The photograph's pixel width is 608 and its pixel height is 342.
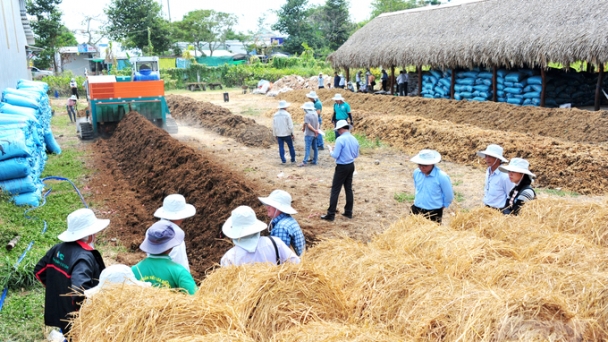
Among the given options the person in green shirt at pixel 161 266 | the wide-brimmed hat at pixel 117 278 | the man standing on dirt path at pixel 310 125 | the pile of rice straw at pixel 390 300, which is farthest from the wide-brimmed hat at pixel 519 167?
the man standing on dirt path at pixel 310 125

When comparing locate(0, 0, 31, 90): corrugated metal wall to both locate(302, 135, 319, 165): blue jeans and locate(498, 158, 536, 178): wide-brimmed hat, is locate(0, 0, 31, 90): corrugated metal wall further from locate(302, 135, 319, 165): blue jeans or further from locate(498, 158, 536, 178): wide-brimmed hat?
locate(498, 158, 536, 178): wide-brimmed hat

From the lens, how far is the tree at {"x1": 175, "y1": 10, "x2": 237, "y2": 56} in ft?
220

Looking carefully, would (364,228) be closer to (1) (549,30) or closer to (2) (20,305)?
(2) (20,305)

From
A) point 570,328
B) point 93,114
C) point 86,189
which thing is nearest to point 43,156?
point 86,189

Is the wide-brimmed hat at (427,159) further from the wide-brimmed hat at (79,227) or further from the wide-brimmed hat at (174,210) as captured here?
the wide-brimmed hat at (79,227)

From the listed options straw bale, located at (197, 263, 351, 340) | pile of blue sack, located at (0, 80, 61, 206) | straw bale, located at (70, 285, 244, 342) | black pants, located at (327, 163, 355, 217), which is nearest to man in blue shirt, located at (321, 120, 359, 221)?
black pants, located at (327, 163, 355, 217)

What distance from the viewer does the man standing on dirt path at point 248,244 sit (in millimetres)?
4453

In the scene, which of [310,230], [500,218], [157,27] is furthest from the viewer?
[157,27]

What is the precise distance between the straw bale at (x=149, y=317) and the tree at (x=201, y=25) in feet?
216

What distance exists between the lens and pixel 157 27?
60562 mm

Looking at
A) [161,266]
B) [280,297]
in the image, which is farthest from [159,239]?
[280,297]

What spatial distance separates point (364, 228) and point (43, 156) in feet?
29.3

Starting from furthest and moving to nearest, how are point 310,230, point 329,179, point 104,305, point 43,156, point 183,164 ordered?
point 43,156 < point 329,179 < point 183,164 < point 310,230 < point 104,305

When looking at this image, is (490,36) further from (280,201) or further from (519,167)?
(280,201)
